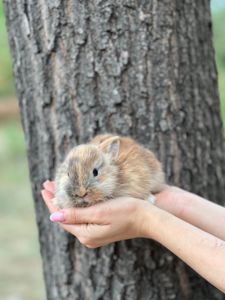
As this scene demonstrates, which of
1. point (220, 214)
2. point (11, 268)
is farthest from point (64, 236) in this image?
point (11, 268)

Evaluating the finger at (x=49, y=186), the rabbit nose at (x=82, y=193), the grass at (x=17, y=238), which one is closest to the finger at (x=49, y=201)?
the finger at (x=49, y=186)

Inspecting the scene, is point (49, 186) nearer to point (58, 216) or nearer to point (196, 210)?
point (58, 216)

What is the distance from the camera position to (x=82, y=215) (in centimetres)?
212

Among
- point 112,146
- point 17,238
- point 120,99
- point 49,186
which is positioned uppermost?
point 120,99

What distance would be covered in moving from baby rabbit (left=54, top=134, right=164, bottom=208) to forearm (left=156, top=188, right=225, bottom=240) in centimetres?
6

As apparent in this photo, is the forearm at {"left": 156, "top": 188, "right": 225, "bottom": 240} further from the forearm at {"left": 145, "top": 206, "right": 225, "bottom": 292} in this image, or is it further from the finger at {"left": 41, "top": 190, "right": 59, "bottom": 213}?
the finger at {"left": 41, "top": 190, "right": 59, "bottom": 213}

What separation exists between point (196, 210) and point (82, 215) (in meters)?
0.45

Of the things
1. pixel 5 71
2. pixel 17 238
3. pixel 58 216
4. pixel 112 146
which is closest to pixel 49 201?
pixel 58 216

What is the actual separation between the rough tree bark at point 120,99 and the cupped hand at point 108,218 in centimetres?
34

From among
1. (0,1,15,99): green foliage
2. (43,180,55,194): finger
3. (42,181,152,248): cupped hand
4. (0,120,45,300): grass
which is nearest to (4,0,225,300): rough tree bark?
(43,180,55,194): finger

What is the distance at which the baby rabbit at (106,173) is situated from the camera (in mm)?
2104

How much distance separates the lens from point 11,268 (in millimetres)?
5164

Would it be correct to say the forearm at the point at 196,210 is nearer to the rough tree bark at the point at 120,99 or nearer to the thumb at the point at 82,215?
the rough tree bark at the point at 120,99

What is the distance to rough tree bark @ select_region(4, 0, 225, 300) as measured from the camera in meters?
2.40
